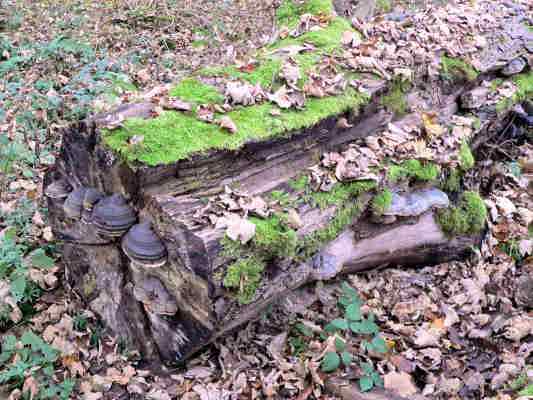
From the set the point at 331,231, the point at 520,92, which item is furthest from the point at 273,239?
the point at 520,92

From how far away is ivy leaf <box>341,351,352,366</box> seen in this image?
3930mm

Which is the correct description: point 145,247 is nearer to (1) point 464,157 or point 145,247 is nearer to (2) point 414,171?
(2) point 414,171

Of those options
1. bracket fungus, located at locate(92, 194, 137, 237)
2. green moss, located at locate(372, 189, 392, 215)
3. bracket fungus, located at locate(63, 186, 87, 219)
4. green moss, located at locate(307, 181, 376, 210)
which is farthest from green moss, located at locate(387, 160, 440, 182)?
bracket fungus, located at locate(63, 186, 87, 219)

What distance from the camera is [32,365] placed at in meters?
4.09

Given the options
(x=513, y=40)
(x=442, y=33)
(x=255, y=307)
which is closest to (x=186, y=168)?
(x=255, y=307)

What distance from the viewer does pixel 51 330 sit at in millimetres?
4477

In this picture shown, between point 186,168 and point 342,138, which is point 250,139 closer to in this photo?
point 186,168

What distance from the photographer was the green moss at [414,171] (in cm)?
456

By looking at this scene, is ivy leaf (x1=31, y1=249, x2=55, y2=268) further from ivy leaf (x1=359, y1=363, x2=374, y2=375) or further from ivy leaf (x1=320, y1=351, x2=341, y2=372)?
ivy leaf (x1=359, y1=363, x2=374, y2=375)

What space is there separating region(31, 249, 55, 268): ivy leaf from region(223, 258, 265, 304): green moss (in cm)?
251

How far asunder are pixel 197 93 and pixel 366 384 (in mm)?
2882

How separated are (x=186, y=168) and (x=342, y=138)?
1750 millimetres

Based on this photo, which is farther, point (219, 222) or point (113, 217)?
point (113, 217)

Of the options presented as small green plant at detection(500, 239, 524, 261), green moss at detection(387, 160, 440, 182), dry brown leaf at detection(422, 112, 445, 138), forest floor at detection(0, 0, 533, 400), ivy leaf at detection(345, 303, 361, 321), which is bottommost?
small green plant at detection(500, 239, 524, 261)
